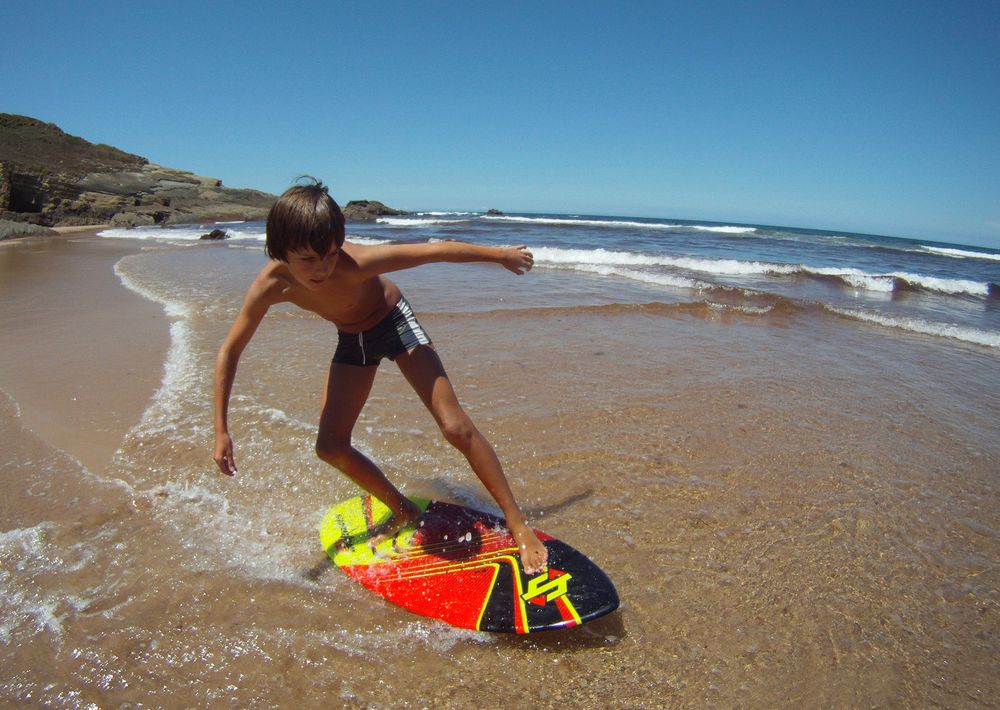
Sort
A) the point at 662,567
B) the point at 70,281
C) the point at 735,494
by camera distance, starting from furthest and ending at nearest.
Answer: the point at 70,281 < the point at 735,494 < the point at 662,567

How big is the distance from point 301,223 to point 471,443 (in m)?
1.24

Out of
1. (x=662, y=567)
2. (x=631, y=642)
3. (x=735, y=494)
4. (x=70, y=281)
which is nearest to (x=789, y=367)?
(x=735, y=494)

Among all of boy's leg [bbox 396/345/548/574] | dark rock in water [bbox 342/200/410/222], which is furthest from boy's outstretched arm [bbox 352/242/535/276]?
dark rock in water [bbox 342/200/410/222]

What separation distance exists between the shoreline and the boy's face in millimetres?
2206

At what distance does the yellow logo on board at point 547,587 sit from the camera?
2422mm

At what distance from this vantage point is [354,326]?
9.41 ft

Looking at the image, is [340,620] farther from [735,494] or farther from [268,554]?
[735,494]

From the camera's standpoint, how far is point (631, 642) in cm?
229

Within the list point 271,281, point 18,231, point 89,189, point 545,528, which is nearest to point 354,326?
point 271,281

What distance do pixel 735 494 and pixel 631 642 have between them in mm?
1501

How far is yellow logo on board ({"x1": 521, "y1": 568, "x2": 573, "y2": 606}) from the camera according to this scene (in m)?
2.42

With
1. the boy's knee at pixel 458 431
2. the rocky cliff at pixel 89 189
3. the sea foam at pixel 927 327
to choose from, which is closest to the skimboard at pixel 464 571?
the boy's knee at pixel 458 431

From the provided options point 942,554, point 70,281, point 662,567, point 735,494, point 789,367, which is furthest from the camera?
point 70,281

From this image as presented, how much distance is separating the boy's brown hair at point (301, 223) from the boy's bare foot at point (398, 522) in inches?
60.9
